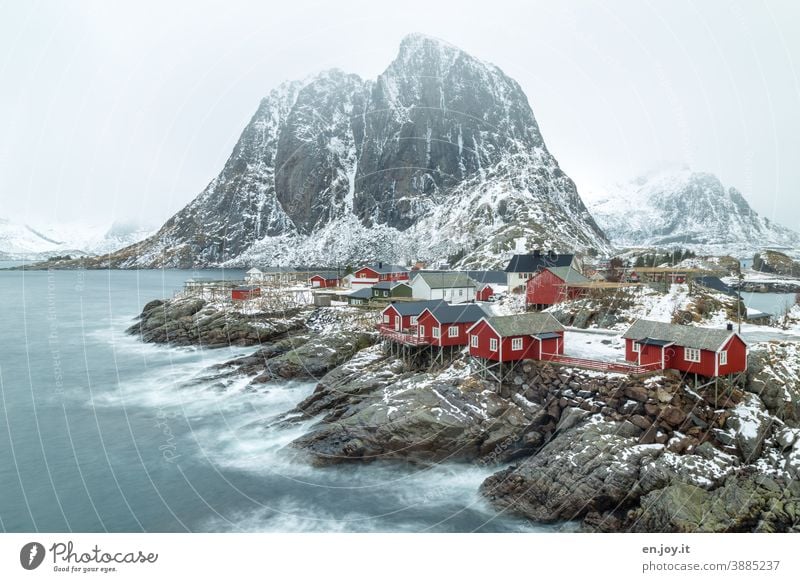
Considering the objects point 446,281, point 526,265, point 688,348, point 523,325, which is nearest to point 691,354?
point 688,348

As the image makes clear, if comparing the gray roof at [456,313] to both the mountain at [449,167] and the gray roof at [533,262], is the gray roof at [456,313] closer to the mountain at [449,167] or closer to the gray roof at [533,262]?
the gray roof at [533,262]

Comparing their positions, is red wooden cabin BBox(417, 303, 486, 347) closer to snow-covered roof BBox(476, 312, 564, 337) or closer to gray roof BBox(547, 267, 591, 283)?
snow-covered roof BBox(476, 312, 564, 337)

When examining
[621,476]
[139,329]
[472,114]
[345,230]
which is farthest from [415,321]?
[345,230]

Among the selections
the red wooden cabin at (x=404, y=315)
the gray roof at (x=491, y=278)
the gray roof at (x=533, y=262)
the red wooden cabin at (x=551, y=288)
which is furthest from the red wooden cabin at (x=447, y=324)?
the gray roof at (x=491, y=278)

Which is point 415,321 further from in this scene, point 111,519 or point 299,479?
point 111,519

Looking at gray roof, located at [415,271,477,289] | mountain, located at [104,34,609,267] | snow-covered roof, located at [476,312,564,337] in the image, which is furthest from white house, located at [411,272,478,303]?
mountain, located at [104,34,609,267]
